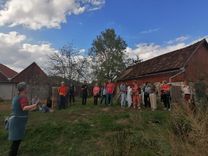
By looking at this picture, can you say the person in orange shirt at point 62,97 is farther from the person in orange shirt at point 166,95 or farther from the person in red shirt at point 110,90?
the person in orange shirt at point 166,95

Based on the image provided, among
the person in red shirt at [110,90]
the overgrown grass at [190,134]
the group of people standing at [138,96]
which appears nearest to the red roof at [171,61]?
the group of people standing at [138,96]

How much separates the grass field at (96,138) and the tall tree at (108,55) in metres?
39.4

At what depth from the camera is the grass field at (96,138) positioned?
563cm

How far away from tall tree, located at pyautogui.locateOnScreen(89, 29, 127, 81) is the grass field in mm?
39438

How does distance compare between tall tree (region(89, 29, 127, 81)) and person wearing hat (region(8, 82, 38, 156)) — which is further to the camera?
tall tree (region(89, 29, 127, 81))

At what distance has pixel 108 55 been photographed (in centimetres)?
5478

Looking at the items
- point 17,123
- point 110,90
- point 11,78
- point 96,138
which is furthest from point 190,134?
point 11,78

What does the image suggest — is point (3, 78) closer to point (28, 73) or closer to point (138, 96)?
point (28, 73)

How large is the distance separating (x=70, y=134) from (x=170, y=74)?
20.5 meters

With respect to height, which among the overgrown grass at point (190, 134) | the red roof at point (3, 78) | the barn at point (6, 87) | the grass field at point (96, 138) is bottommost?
the grass field at point (96, 138)

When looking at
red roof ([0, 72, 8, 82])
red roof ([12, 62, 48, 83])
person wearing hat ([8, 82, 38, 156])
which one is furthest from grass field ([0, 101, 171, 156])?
red roof ([0, 72, 8, 82])

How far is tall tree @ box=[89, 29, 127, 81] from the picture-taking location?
52.7 m

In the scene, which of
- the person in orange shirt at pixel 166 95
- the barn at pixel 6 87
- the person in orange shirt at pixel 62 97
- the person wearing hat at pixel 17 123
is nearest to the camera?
the person wearing hat at pixel 17 123

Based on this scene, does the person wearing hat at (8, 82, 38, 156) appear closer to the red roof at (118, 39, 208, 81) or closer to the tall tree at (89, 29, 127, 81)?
the red roof at (118, 39, 208, 81)
